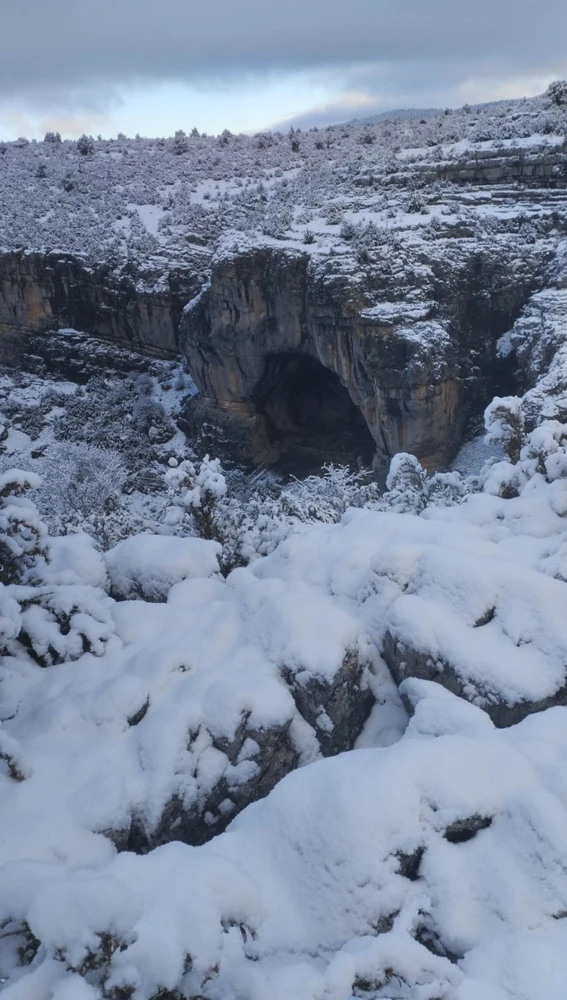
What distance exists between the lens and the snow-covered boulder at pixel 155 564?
770 centimetres

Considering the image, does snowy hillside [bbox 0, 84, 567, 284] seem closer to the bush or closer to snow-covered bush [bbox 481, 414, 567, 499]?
the bush

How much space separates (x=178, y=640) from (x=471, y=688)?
2939 millimetres

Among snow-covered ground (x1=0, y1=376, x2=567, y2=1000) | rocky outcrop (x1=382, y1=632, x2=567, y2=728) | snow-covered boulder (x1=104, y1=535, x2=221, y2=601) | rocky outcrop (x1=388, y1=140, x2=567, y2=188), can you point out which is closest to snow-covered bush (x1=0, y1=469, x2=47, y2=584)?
snow-covered ground (x1=0, y1=376, x2=567, y2=1000)

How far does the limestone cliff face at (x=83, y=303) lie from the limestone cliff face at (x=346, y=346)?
142 inches

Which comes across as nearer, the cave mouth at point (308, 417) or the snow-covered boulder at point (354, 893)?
the snow-covered boulder at point (354, 893)

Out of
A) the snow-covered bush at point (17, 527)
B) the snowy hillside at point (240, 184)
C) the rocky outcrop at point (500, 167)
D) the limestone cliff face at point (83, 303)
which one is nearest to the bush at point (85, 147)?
the snowy hillside at point (240, 184)

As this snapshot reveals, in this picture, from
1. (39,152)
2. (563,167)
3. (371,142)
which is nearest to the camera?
(563,167)

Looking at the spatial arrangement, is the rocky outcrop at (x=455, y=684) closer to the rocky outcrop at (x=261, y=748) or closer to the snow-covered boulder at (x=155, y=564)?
the rocky outcrop at (x=261, y=748)

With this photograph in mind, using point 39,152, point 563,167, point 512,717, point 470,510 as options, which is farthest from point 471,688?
point 39,152

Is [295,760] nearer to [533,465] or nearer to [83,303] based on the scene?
[533,465]

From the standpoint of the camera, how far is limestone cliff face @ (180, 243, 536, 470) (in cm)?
2000

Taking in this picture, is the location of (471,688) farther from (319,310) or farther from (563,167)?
(563,167)

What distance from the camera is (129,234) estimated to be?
30.5 meters

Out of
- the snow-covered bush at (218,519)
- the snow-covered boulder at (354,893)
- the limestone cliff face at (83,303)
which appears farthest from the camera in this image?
the limestone cliff face at (83,303)
